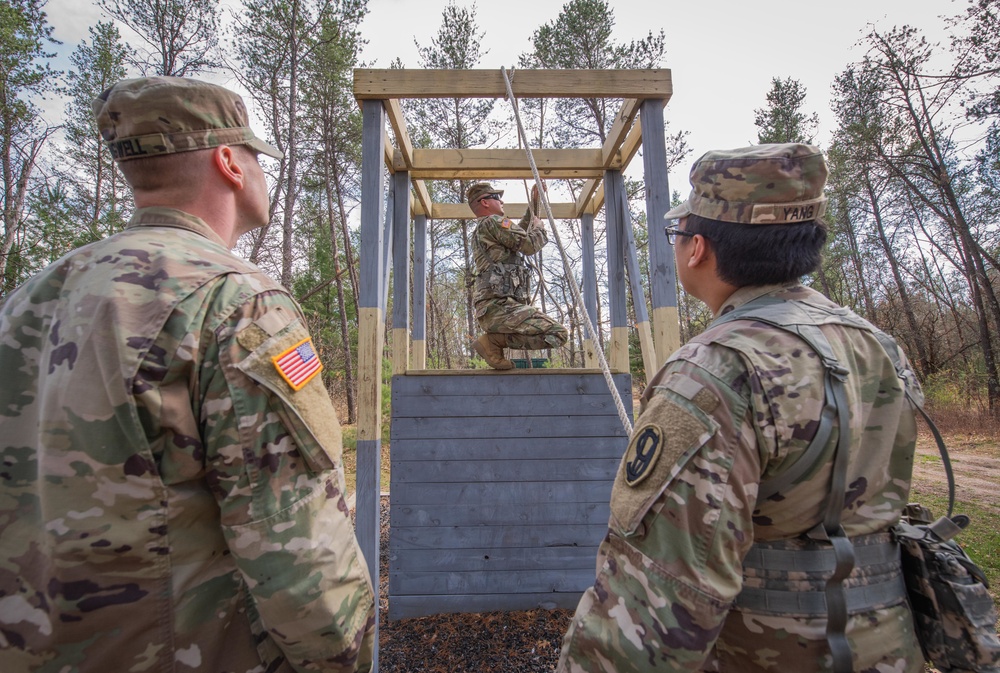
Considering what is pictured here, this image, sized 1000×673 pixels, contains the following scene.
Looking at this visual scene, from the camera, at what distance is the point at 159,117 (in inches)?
47.3

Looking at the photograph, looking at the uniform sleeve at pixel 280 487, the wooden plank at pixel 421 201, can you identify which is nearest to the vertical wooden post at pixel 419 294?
the wooden plank at pixel 421 201

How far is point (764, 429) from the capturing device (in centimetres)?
105

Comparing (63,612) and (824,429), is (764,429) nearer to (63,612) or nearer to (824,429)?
(824,429)

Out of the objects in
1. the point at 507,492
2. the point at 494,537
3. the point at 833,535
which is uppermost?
the point at 833,535

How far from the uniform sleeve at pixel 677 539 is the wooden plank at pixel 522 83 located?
2.85m

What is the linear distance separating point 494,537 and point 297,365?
3.35 metres

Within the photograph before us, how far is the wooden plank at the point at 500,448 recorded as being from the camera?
161 inches

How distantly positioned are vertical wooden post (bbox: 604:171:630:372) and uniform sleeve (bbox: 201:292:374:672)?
3983 mm

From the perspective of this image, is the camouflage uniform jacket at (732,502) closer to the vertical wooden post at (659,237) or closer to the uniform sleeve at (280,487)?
the uniform sleeve at (280,487)

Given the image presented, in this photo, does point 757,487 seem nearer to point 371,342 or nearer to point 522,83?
point 371,342

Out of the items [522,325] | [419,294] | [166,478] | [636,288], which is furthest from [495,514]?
[166,478]

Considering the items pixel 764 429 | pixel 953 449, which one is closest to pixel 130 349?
pixel 764 429

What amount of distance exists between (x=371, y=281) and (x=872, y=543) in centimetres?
281

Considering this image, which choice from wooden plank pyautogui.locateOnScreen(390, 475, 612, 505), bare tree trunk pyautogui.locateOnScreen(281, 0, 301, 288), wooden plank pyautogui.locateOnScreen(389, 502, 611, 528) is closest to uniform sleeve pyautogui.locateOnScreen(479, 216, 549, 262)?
wooden plank pyautogui.locateOnScreen(390, 475, 612, 505)
